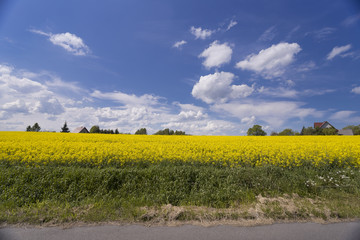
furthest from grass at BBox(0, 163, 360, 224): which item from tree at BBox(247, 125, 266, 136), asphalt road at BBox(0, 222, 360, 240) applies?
tree at BBox(247, 125, 266, 136)

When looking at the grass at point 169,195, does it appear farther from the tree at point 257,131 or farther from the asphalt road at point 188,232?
the tree at point 257,131

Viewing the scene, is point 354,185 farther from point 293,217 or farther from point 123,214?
point 123,214

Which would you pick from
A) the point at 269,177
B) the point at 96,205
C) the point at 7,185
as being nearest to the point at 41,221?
the point at 96,205

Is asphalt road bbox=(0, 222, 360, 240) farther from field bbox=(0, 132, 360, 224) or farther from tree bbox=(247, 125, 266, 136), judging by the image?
tree bbox=(247, 125, 266, 136)

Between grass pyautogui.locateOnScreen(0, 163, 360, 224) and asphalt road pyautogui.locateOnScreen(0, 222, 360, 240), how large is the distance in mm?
284

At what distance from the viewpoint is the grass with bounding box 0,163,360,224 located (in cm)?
356

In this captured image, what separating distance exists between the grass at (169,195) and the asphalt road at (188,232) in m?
0.28

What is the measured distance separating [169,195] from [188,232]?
156cm

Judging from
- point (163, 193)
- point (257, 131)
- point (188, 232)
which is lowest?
point (188, 232)

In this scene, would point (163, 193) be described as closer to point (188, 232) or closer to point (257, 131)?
point (188, 232)

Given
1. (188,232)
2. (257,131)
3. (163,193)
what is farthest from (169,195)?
(257,131)

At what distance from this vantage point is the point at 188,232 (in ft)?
9.86

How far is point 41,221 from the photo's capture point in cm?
343

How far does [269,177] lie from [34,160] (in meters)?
9.47
